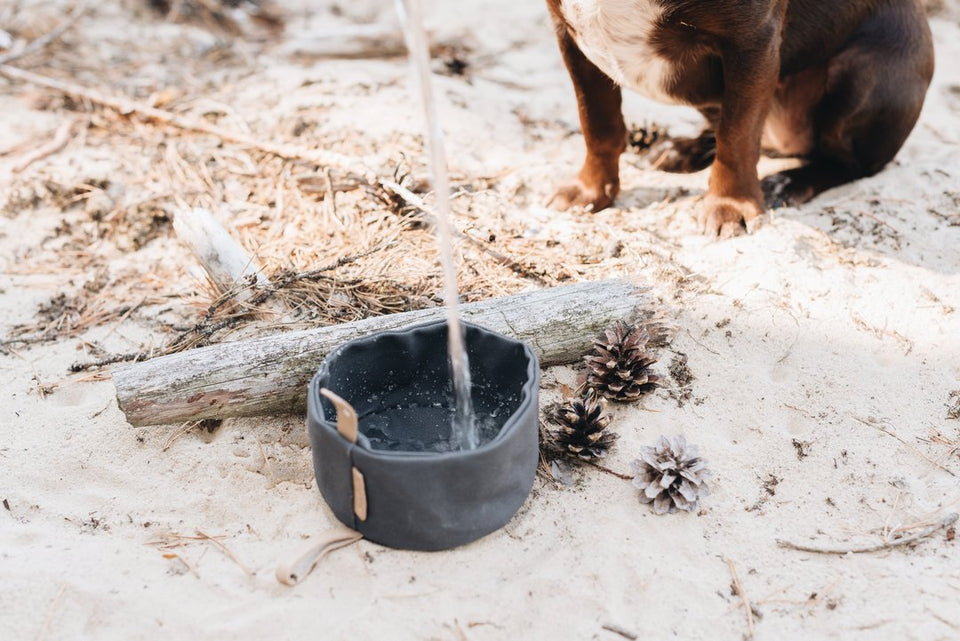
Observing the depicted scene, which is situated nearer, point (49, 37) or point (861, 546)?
point (861, 546)

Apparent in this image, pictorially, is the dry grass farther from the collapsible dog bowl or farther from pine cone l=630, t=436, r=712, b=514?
pine cone l=630, t=436, r=712, b=514

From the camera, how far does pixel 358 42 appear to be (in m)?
4.44

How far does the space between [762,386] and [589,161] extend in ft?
4.01

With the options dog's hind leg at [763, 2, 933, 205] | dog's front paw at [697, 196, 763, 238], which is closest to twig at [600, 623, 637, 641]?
dog's front paw at [697, 196, 763, 238]

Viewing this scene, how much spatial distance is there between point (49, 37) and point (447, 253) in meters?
3.88

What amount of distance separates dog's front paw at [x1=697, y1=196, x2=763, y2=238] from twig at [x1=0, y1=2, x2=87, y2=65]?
12.5 ft

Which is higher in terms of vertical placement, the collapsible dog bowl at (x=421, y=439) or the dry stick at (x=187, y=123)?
the collapsible dog bowl at (x=421, y=439)

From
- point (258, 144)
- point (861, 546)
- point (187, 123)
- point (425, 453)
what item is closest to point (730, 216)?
point (861, 546)

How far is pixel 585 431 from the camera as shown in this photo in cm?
200

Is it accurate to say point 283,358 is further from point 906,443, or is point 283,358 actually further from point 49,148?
point 49,148

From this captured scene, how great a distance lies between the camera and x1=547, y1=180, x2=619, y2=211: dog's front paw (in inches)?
121

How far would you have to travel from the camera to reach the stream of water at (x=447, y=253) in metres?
1.53

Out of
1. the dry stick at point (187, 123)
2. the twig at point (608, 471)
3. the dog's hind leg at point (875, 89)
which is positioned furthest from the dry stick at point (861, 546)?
the dry stick at point (187, 123)

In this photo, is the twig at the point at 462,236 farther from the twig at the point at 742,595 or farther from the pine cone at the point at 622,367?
the twig at the point at 742,595
